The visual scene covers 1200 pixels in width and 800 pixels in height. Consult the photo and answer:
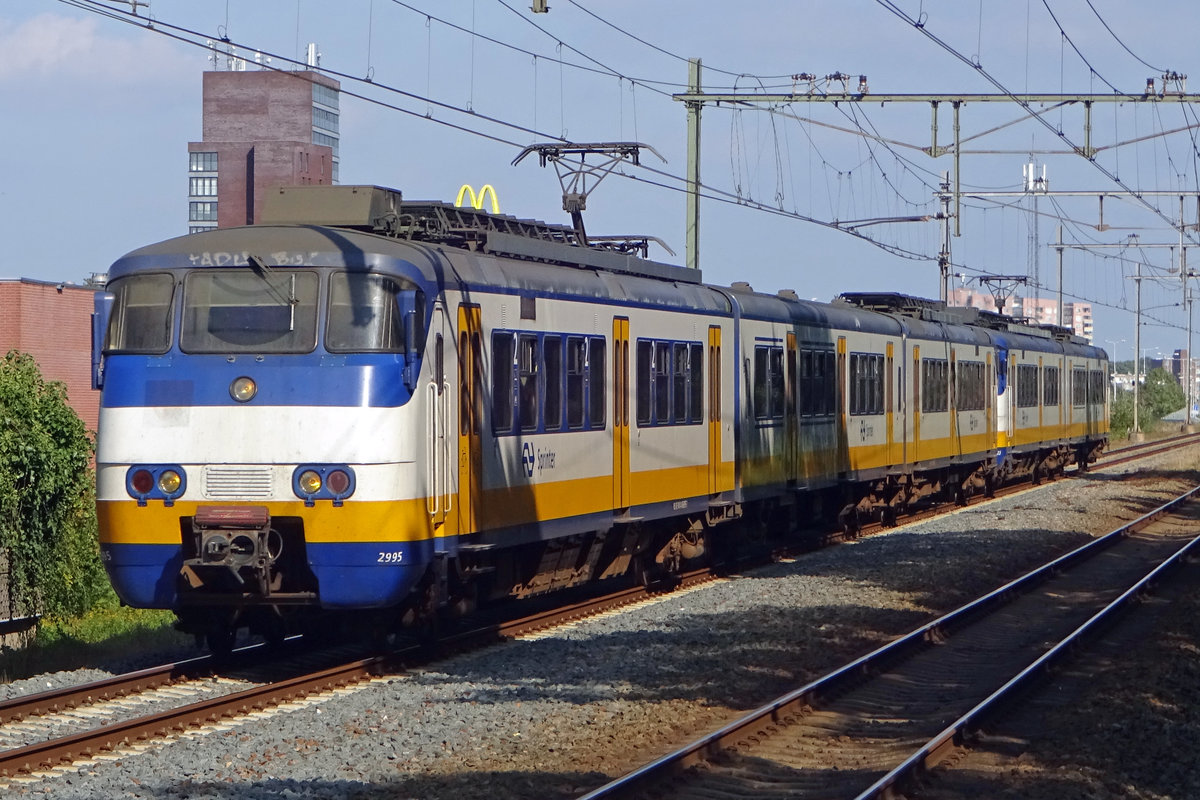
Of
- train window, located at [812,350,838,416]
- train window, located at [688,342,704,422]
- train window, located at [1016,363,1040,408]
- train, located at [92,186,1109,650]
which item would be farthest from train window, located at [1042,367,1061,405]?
train window, located at [688,342,704,422]

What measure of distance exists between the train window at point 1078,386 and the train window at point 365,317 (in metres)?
31.8

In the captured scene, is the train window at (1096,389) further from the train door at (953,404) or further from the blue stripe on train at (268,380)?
the blue stripe on train at (268,380)

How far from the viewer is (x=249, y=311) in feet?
37.2

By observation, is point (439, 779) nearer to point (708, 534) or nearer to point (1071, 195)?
point (708, 534)

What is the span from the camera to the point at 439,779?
856 centimetres

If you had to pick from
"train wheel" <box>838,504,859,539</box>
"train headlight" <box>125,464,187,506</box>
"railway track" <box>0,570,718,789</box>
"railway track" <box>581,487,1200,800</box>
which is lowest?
"railway track" <box>581,487,1200,800</box>

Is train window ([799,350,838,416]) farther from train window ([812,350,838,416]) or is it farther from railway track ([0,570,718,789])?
railway track ([0,570,718,789])

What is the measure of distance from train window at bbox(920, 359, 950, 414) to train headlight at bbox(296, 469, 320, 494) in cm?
1782

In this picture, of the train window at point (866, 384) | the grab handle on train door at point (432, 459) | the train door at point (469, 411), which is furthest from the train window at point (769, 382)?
the grab handle on train door at point (432, 459)

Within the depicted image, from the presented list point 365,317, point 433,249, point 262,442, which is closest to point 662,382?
point 433,249

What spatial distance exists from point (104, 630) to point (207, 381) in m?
9.00

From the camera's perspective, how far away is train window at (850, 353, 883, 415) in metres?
23.6

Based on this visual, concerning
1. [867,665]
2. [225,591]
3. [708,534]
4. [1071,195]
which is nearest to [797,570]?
[708,534]

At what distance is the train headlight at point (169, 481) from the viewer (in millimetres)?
11102
